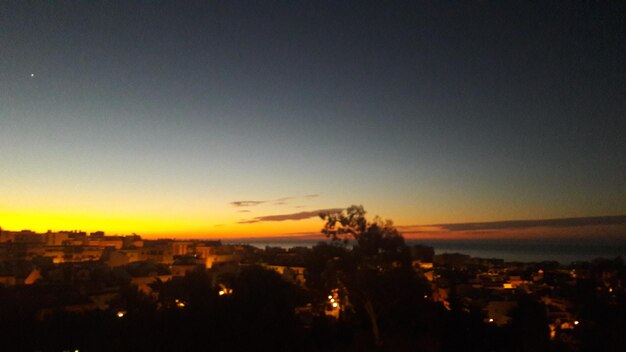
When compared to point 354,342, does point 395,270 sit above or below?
above

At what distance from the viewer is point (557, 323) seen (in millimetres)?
16016

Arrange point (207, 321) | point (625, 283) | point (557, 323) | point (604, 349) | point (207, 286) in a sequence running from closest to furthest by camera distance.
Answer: point (604, 349) → point (207, 321) → point (557, 323) → point (625, 283) → point (207, 286)

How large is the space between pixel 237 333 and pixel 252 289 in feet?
13.4

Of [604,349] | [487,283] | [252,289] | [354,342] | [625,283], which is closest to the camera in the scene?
[604,349]

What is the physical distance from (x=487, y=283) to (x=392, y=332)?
16574 millimetres

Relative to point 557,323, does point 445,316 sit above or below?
above

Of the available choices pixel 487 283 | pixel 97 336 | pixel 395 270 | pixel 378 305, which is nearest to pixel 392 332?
pixel 378 305

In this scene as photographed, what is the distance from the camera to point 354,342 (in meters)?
12.6

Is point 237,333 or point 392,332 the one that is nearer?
point 237,333

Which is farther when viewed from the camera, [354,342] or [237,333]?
[354,342]

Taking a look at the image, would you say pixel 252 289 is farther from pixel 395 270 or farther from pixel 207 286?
pixel 207 286

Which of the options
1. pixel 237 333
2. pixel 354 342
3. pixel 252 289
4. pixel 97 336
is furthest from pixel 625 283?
pixel 97 336

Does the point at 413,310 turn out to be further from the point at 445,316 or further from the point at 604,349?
the point at 604,349

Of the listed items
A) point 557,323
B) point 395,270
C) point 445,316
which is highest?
point 395,270
